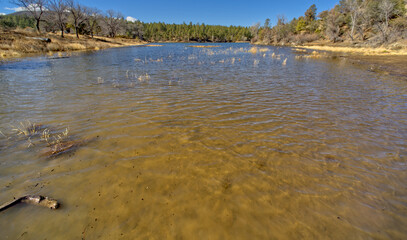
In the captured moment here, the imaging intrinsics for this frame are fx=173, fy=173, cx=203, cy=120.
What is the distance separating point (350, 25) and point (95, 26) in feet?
348

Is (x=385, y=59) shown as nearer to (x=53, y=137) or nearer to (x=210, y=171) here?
(x=210, y=171)

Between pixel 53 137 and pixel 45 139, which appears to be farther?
pixel 53 137

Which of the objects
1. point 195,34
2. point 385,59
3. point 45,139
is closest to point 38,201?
point 45,139

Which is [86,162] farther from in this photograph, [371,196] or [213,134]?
→ [371,196]

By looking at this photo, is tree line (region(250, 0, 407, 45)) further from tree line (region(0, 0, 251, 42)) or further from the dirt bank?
tree line (region(0, 0, 251, 42))

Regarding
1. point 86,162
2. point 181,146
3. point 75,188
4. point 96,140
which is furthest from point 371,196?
point 96,140

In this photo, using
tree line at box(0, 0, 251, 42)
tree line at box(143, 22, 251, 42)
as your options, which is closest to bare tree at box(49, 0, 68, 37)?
tree line at box(0, 0, 251, 42)

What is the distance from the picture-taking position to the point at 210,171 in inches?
148


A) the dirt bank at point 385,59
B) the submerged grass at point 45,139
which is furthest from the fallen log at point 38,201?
the dirt bank at point 385,59

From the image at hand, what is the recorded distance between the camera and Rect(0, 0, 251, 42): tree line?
49.4m

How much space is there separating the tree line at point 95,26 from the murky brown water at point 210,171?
2225 inches

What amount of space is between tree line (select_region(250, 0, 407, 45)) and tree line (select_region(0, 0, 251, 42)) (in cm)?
4776

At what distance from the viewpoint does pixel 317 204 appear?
3.01 m

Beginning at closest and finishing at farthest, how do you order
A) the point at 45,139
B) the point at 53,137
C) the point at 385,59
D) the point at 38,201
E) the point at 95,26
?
the point at 38,201 → the point at 45,139 → the point at 53,137 → the point at 385,59 → the point at 95,26
